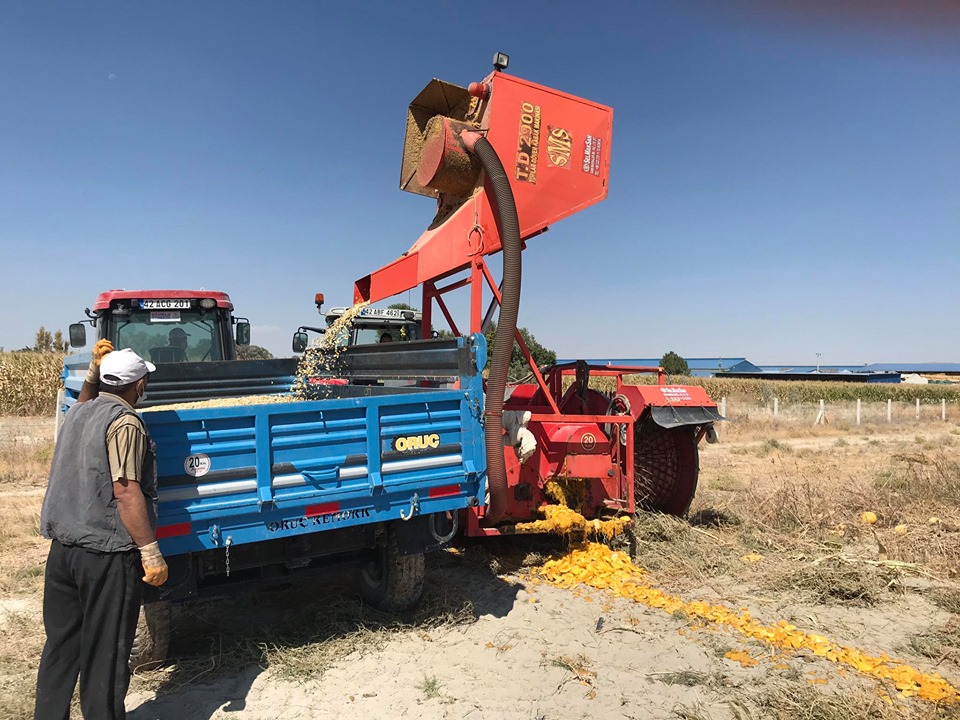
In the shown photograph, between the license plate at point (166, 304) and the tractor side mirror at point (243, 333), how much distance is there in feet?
2.17

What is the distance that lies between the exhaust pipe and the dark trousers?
6.97 feet

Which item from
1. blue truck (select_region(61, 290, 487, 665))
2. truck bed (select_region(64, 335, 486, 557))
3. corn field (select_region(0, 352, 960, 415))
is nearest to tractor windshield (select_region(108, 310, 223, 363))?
blue truck (select_region(61, 290, 487, 665))

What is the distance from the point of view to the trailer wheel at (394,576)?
4020 mm

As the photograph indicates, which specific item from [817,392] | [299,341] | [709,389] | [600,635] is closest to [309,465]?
[600,635]

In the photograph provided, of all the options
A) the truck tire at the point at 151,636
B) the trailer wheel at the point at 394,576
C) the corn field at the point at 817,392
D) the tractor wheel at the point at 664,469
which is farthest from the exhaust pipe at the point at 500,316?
the corn field at the point at 817,392

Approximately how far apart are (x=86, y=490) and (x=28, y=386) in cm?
1823

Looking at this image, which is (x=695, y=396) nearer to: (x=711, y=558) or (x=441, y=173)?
(x=711, y=558)

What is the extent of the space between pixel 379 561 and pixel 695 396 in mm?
3311

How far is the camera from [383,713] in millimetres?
3094

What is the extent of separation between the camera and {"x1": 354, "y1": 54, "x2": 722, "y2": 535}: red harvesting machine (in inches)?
183

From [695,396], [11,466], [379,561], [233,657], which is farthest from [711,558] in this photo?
[11,466]

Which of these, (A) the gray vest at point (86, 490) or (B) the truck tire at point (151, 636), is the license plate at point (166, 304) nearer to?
(B) the truck tire at point (151, 636)

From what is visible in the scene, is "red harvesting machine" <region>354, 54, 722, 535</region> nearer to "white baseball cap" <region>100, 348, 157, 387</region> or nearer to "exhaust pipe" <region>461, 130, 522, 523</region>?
"exhaust pipe" <region>461, 130, 522, 523</region>

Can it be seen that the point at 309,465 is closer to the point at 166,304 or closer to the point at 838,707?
the point at 838,707
